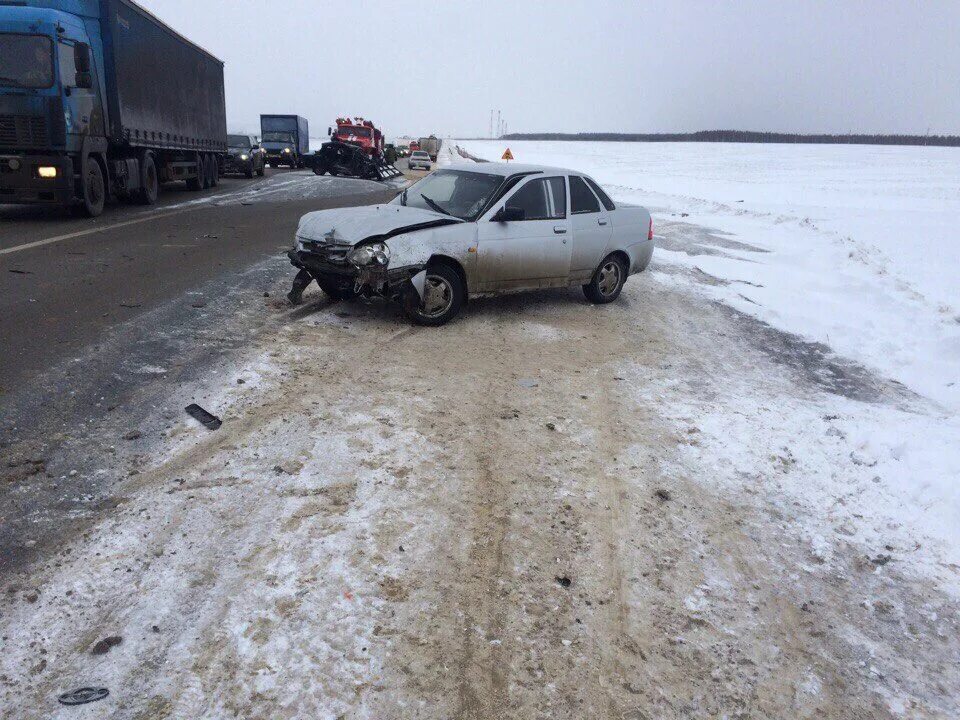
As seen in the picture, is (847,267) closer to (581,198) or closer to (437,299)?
(581,198)

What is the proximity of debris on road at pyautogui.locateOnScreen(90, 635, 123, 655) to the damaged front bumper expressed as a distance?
172 inches

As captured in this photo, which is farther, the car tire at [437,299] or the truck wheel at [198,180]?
the truck wheel at [198,180]

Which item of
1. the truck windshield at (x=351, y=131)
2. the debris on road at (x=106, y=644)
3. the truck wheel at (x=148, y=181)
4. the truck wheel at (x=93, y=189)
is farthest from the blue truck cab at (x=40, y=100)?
the truck windshield at (x=351, y=131)

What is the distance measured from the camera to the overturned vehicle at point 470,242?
22.3 feet

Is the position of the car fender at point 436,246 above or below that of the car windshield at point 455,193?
Result: below

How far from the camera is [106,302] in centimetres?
716

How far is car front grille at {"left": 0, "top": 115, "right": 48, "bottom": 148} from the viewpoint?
1206cm

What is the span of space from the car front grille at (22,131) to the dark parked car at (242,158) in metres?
16.4

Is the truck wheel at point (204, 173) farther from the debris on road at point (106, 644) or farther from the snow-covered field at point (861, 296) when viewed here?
the debris on road at point (106, 644)

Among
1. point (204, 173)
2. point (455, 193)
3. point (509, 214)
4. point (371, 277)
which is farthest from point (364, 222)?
point (204, 173)

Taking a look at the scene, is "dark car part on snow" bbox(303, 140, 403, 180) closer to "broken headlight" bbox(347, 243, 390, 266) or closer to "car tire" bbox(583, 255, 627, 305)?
"car tire" bbox(583, 255, 627, 305)

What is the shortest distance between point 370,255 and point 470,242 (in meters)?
1.13

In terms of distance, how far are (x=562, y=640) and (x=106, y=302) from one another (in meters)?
6.31

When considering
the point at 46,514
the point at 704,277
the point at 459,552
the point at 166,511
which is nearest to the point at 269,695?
the point at 459,552
